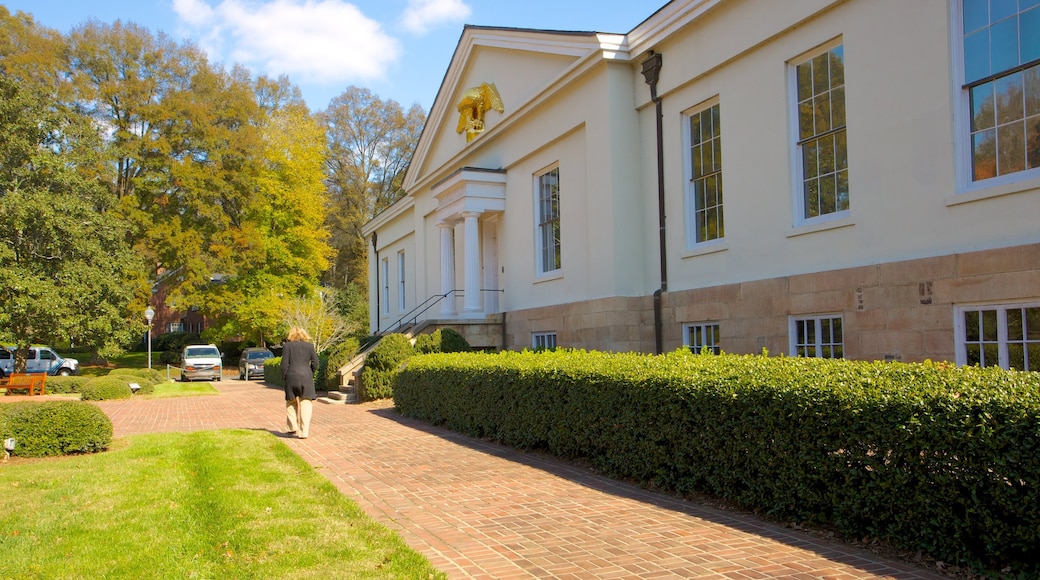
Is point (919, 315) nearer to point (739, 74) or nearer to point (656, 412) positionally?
point (656, 412)

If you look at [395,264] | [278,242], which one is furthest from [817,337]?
[278,242]

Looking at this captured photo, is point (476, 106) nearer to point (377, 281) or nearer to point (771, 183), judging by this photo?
point (771, 183)

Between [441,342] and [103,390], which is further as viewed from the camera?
[103,390]

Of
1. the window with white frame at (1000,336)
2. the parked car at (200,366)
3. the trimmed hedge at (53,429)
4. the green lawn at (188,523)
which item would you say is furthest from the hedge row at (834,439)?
the parked car at (200,366)

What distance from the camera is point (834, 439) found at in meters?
5.85

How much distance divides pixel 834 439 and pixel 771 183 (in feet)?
22.7

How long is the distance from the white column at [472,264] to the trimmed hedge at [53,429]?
1100 cm

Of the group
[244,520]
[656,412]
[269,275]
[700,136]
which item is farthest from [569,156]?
[269,275]

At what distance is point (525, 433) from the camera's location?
34.3 feet

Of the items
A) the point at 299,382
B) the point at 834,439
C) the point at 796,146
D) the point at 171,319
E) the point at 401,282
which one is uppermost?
the point at 796,146

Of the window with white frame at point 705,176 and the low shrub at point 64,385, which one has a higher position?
the window with white frame at point 705,176

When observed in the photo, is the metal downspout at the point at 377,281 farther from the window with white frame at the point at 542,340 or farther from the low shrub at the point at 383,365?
the window with white frame at the point at 542,340

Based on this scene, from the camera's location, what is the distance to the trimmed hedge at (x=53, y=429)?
1057cm

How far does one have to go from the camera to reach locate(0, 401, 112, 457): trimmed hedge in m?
10.6
